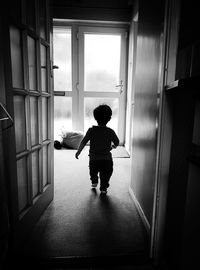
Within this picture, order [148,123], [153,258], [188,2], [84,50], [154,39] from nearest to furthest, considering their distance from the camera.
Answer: [188,2] < [153,258] < [154,39] < [148,123] < [84,50]

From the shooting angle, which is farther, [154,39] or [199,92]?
[154,39]

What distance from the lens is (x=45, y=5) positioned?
59.3 inches

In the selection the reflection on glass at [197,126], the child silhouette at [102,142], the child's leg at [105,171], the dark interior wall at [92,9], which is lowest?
the child's leg at [105,171]

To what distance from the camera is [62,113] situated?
3.96 metres

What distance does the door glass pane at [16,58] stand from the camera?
43.9 inches

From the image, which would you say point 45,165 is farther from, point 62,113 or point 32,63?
point 62,113

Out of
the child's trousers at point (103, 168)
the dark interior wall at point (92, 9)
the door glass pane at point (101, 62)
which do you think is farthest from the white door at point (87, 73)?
the child's trousers at point (103, 168)

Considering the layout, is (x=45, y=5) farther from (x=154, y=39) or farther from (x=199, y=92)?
(x=199, y=92)

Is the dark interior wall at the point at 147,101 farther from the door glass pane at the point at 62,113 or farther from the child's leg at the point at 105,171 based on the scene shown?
the door glass pane at the point at 62,113

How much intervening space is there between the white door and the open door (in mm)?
2214

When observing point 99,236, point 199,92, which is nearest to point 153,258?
point 99,236

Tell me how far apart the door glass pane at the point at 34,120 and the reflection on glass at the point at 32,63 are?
92 mm

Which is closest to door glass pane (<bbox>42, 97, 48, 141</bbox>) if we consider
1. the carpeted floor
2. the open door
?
the open door

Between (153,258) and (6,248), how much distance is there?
0.79 metres
